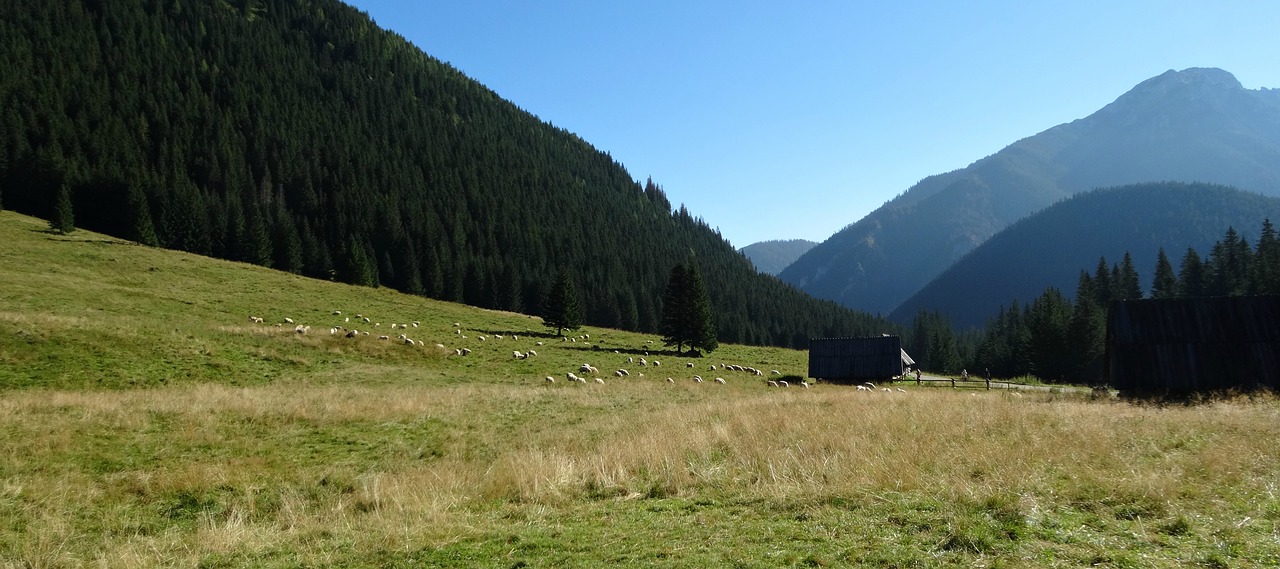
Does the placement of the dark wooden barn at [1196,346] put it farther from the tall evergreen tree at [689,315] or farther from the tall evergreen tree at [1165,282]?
the tall evergreen tree at [1165,282]

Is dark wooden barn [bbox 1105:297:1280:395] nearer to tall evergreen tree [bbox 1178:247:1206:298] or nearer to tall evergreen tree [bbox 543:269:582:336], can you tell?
tall evergreen tree [bbox 543:269:582:336]

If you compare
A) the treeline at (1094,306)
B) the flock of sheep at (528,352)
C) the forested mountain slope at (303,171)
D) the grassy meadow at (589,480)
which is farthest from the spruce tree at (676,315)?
the forested mountain slope at (303,171)

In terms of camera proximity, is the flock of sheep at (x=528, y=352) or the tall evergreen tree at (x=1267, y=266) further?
the tall evergreen tree at (x=1267, y=266)

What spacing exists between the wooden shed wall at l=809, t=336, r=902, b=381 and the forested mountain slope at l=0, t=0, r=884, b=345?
55809 millimetres

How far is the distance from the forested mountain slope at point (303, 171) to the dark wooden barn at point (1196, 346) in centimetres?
8216

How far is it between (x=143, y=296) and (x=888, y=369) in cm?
6211

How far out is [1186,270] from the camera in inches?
3268

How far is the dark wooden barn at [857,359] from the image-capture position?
51812 millimetres

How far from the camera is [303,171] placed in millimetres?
125688

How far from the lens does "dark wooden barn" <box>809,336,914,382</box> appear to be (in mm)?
51812

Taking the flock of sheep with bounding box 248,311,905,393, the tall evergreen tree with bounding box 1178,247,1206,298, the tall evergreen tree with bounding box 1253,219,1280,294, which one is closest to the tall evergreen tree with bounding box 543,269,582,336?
the flock of sheep with bounding box 248,311,905,393

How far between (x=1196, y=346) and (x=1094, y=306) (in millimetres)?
55695

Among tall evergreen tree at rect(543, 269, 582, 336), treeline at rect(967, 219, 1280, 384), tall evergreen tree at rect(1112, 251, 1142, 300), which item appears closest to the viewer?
tall evergreen tree at rect(543, 269, 582, 336)

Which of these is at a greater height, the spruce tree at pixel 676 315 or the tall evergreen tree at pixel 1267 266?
the tall evergreen tree at pixel 1267 266
